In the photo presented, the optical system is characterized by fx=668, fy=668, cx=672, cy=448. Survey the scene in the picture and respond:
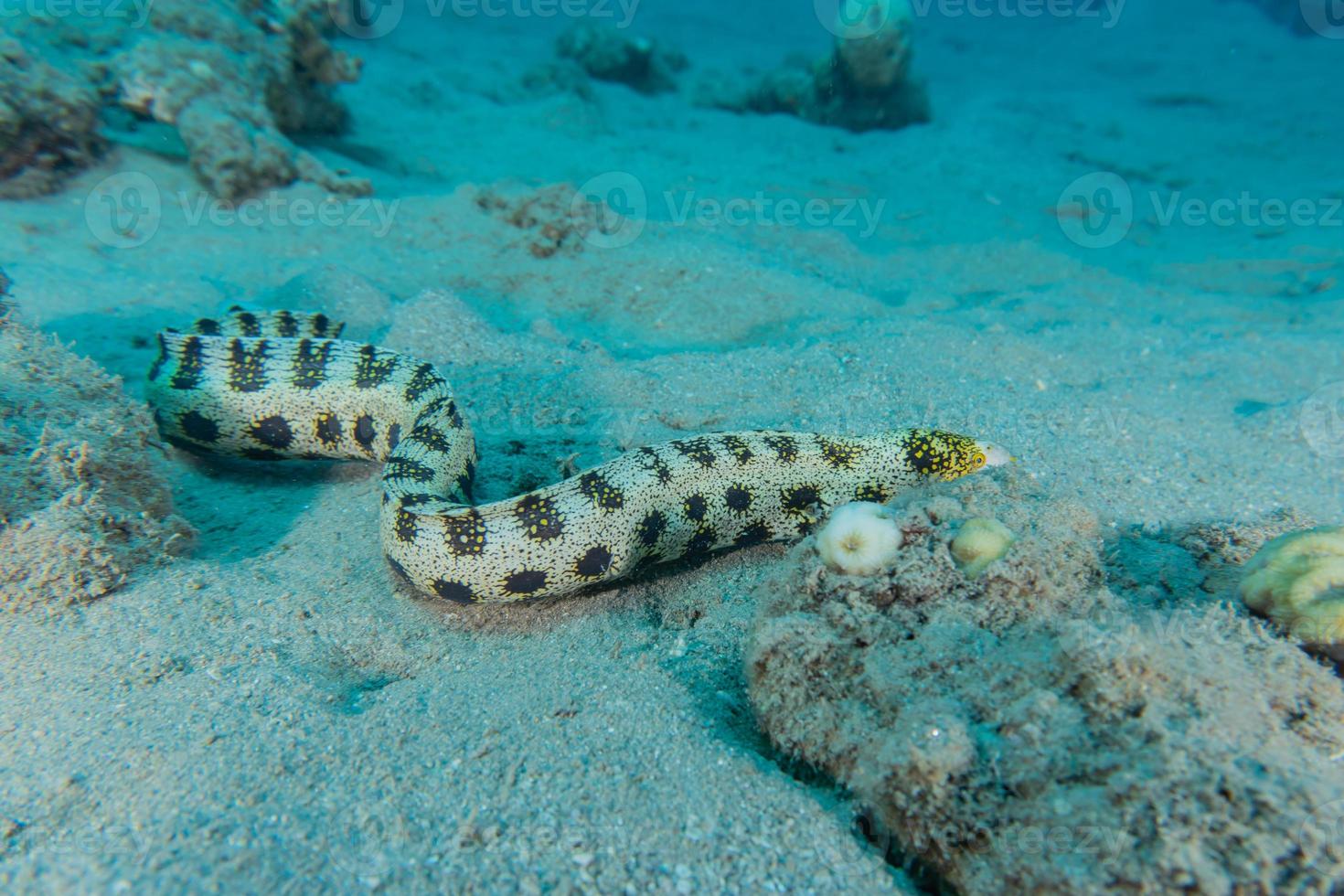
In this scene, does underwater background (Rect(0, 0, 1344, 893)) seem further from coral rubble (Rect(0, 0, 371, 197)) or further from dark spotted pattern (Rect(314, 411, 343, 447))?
dark spotted pattern (Rect(314, 411, 343, 447))

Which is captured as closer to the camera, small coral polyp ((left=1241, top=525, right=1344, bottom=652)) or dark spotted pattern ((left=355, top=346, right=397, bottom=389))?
small coral polyp ((left=1241, top=525, right=1344, bottom=652))

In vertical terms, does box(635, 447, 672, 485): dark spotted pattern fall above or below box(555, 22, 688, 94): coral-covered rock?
below
